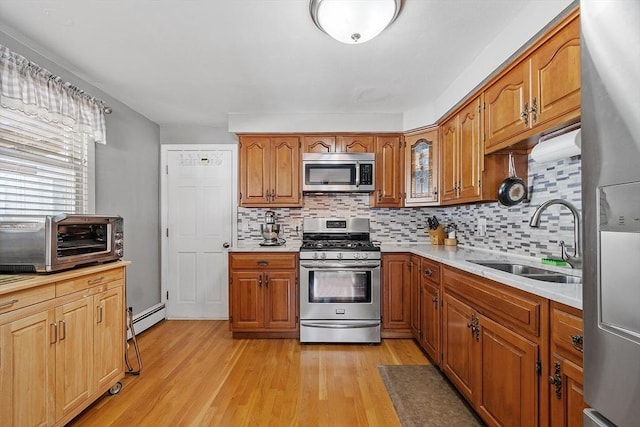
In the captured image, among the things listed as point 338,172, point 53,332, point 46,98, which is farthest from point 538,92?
point 46,98

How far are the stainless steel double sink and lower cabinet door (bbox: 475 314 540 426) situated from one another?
14.9 inches

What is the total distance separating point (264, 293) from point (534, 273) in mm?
2257

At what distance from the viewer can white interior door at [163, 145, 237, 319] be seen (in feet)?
12.3

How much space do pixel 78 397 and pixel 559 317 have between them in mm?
2450

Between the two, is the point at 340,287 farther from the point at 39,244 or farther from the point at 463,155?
the point at 39,244

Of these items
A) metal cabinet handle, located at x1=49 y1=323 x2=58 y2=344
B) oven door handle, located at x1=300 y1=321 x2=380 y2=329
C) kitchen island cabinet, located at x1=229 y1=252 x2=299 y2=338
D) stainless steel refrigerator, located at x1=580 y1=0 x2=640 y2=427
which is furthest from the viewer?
kitchen island cabinet, located at x1=229 y1=252 x2=299 y2=338

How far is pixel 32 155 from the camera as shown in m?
2.11

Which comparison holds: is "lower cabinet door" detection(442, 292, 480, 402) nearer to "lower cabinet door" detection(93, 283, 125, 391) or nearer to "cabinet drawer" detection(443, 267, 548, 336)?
"cabinet drawer" detection(443, 267, 548, 336)

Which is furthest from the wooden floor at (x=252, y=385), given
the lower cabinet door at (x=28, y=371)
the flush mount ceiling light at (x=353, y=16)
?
the flush mount ceiling light at (x=353, y=16)

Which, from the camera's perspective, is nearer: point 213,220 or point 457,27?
point 457,27

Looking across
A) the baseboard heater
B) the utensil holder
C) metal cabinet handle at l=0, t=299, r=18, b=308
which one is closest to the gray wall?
the baseboard heater

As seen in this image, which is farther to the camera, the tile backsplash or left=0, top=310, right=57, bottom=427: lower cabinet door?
the tile backsplash

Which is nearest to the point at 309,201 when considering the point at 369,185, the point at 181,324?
the point at 369,185

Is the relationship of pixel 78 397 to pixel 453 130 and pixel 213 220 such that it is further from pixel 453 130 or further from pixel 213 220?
pixel 453 130
